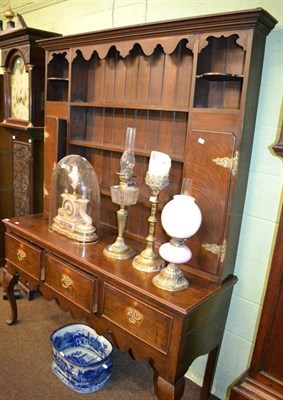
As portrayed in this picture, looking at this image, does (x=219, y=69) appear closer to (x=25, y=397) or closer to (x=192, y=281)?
(x=192, y=281)

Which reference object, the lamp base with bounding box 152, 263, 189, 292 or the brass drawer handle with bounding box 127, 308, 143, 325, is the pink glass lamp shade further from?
the brass drawer handle with bounding box 127, 308, 143, 325

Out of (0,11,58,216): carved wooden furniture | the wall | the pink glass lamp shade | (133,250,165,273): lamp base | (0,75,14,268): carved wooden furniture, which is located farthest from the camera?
(0,75,14,268): carved wooden furniture

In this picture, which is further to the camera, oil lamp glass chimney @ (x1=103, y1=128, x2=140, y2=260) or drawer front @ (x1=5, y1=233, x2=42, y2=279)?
drawer front @ (x1=5, y1=233, x2=42, y2=279)

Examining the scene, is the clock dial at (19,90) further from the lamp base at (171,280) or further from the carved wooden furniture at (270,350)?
the carved wooden furniture at (270,350)

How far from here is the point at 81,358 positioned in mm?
2070

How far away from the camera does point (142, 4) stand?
2.01 meters

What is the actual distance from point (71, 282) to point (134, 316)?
0.43 metres

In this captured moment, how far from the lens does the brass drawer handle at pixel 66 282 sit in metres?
1.79

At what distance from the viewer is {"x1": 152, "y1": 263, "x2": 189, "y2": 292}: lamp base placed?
1.48 m

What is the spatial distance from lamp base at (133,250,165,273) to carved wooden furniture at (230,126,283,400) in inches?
21.2

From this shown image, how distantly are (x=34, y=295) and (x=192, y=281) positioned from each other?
66.1 inches

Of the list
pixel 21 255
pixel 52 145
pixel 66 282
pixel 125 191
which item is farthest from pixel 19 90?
pixel 66 282

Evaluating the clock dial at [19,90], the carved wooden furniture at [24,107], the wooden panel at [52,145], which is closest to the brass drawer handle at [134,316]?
the wooden panel at [52,145]

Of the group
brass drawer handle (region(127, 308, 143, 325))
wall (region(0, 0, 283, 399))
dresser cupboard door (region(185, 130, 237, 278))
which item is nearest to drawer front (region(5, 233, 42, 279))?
brass drawer handle (region(127, 308, 143, 325))
